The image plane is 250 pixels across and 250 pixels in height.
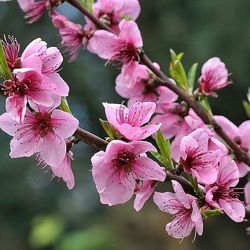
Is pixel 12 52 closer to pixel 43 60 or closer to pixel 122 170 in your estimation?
pixel 43 60

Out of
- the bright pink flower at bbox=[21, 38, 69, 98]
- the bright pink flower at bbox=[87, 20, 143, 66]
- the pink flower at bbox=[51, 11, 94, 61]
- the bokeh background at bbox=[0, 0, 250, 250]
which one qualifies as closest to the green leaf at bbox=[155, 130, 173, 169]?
the bright pink flower at bbox=[21, 38, 69, 98]

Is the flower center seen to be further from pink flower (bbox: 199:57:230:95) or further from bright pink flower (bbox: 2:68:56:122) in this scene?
pink flower (bbox: 199:57:230:95)

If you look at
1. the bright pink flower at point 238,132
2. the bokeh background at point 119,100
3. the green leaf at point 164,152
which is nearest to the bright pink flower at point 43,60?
the green leaf at point 164,152

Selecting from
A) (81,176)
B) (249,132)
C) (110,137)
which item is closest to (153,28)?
(81,176)

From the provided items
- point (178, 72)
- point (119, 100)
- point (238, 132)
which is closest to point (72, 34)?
point (178, 72)

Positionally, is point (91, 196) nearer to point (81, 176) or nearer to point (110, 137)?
point (81, 176)
